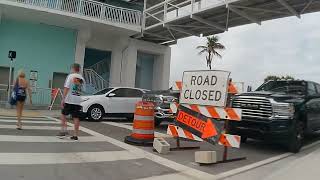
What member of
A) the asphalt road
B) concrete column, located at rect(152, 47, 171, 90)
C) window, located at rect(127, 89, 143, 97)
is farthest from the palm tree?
the asphalt road

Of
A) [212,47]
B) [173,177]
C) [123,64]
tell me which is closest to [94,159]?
[173,177]

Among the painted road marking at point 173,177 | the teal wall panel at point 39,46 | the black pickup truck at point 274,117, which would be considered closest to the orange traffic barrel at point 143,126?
the black pickup truck at point 274,117

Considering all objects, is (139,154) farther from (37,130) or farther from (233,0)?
(233,0)

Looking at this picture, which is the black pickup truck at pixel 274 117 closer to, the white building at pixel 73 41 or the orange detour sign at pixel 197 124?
the orange detour sign at pixel 197 124

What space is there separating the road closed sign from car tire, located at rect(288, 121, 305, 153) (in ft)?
9.65

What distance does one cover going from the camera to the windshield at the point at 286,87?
497 inches

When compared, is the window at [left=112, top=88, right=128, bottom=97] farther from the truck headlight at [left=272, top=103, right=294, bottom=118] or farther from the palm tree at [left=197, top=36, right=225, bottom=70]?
the palm tree at [left=197, top=36, right=225, bottom=70]

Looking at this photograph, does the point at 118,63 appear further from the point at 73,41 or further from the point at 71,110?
the point at 71,110

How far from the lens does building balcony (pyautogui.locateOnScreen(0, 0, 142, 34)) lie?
22.2 m

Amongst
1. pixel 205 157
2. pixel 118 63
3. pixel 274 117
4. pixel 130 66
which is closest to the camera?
pixel 205 157

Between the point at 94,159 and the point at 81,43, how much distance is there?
734 inches

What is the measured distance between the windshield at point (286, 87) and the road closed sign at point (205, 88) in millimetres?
4170

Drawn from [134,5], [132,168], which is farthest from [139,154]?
[134,5]

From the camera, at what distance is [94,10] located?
80.1ft
